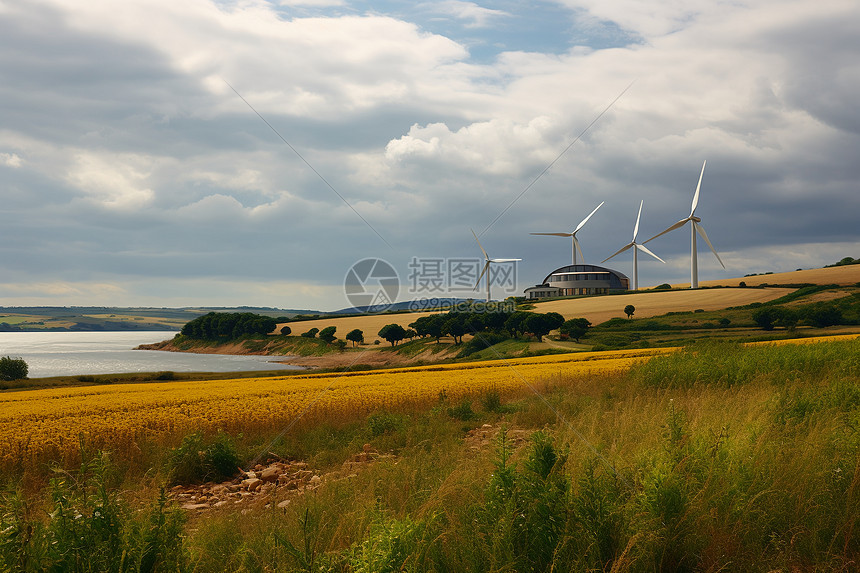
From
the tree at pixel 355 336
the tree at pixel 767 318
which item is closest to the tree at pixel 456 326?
the tree at pixel 355 336

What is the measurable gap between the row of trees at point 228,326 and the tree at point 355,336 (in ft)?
140

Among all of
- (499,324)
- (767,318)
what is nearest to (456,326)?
(499,324)

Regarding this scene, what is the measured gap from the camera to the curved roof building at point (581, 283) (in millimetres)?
164500

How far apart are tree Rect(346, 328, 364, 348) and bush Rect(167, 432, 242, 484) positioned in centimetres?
11150

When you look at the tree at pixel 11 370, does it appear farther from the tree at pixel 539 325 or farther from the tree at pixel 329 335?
the tree at pixel 539 325

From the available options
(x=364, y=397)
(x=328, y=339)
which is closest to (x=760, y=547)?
(x=364, y=397)

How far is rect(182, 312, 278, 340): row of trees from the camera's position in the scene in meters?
158

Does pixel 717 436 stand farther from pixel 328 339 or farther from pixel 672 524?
pixel 328 339

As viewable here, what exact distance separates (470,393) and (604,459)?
15.3 meters

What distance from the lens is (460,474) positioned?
25.8ft

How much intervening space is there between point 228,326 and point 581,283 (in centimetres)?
11565

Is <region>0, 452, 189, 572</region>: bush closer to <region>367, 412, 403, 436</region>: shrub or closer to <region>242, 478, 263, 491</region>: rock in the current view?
<region>242, 478, 263, 491</region>: rock

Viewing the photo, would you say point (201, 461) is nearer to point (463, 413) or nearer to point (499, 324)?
point (463, 413)

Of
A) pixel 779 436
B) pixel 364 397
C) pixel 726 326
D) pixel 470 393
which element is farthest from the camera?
pixel 726 326
